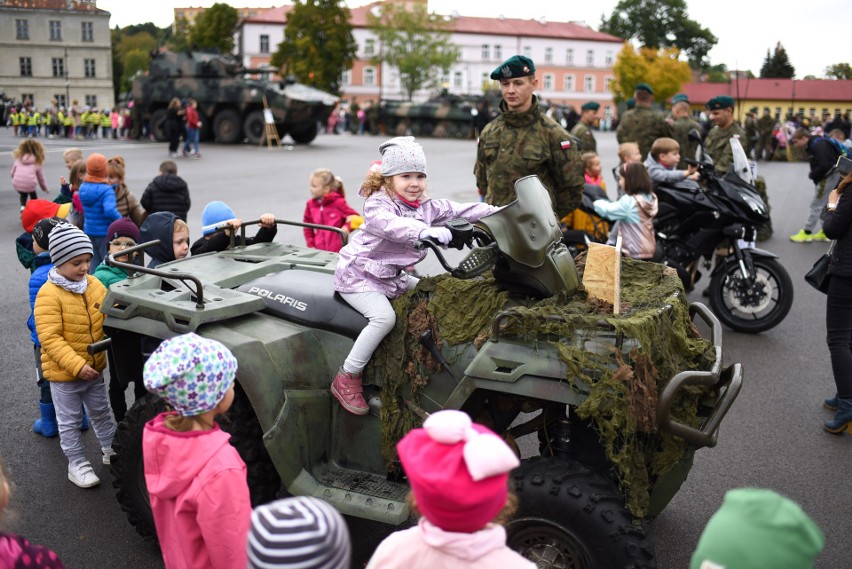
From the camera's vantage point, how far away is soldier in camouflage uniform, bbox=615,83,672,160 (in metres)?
12.1

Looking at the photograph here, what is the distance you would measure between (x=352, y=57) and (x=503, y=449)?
225 ft

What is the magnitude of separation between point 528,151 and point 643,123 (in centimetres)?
646

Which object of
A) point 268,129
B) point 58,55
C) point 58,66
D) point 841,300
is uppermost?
point 58,55

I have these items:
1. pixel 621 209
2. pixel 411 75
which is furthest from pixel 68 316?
pixel 411 75

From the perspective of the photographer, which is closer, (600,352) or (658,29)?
(600,352)

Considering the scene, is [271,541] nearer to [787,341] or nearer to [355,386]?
[355,386]

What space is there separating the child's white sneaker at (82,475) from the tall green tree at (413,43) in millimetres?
71492

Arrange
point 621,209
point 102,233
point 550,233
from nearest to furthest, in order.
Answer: point 550,233, point 621,209, point 102,233

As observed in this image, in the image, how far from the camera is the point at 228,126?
28156mm

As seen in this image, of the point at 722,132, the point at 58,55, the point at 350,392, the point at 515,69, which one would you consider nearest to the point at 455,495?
the point at 350,392

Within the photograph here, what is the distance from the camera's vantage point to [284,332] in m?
4.00

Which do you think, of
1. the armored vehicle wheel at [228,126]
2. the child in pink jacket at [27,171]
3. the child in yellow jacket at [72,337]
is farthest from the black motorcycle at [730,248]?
the armored vehicle wheel at [228,126]

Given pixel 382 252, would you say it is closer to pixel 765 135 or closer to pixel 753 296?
pixel 753 296

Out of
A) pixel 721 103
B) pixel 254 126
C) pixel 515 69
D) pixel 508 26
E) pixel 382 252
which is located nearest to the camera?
pixel 382 252
